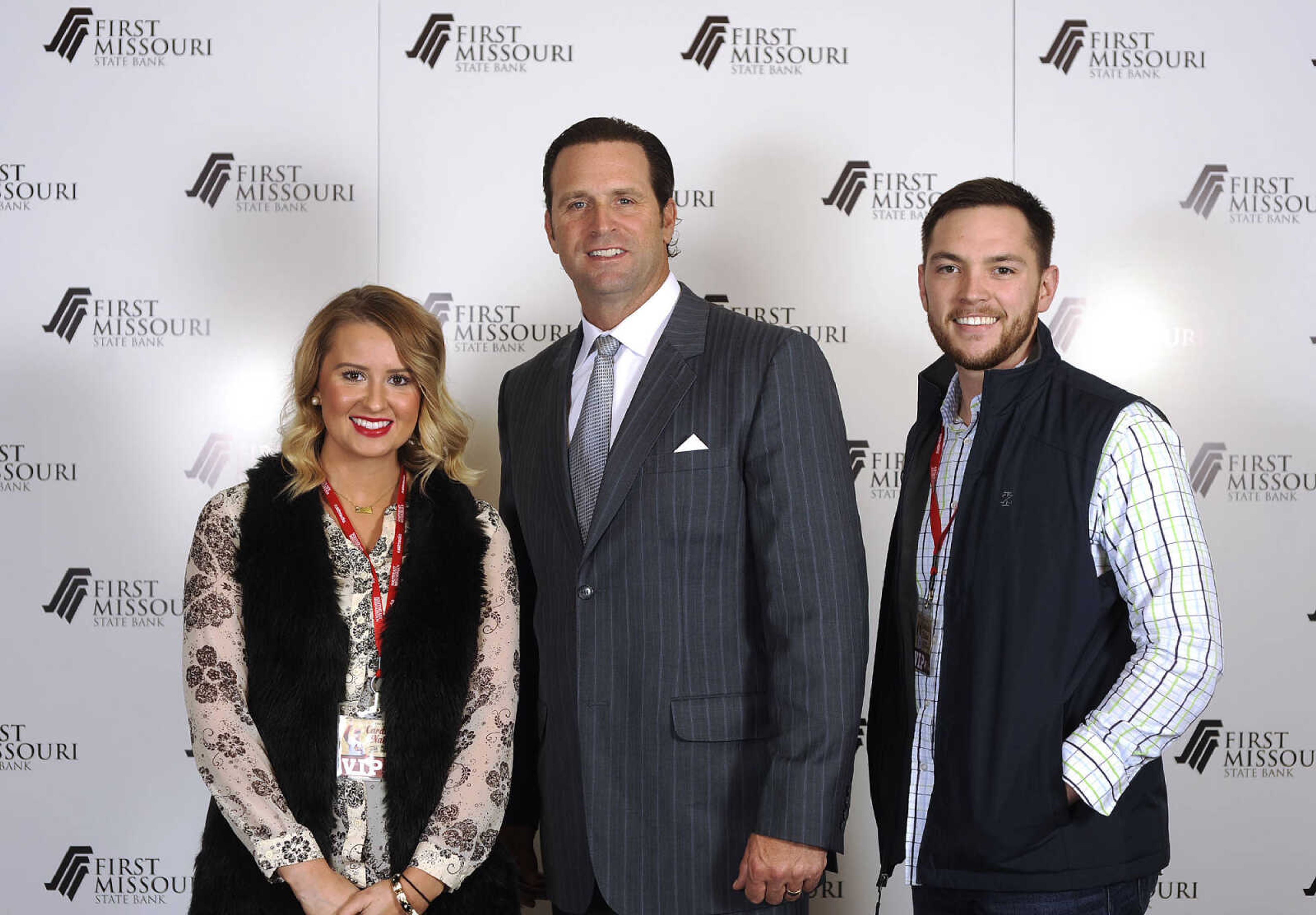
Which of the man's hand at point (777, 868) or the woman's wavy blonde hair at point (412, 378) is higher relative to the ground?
the woman's wavy blonde hair at point (412, 378)

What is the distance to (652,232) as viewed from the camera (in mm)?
2260

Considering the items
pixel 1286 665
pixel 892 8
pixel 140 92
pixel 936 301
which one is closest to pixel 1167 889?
pixel 1286 665

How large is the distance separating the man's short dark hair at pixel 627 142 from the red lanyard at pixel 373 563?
74 cm

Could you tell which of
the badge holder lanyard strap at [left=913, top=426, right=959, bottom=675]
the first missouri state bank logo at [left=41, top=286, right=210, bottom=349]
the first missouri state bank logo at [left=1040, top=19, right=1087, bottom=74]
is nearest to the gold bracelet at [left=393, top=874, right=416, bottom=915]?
the badge holder lanyard strap at [left=913, top=426, right=959, bottom=675]

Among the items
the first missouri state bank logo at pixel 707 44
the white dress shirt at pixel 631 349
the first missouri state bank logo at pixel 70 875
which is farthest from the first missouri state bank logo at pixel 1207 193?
the first missouri state bank logo at pixel 70 875

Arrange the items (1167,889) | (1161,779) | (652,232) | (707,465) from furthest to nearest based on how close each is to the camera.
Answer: (1167,889) → (652,232) → (707,465) → (1161,779)

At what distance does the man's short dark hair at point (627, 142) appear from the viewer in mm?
2299

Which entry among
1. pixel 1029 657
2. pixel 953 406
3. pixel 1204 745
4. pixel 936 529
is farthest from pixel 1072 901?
pixel 1204 745

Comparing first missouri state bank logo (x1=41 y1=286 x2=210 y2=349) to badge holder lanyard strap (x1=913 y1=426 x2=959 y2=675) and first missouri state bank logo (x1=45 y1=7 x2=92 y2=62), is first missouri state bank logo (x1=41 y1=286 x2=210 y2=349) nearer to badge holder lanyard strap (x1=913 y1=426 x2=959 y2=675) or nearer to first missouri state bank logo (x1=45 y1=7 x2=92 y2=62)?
first missouri state bank logo (x1=45 y1=7 x2=92 y2=62)

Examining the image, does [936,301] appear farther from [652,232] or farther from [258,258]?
[258,258]

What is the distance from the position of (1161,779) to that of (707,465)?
94cm

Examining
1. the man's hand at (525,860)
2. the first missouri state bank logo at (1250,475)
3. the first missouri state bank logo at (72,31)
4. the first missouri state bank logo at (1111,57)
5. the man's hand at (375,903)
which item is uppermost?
the first missouri state bank logo at (72,31)

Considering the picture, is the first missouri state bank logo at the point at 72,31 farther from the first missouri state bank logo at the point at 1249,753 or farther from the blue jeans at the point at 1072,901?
the first missouri state bank logo at the point at 1249,753

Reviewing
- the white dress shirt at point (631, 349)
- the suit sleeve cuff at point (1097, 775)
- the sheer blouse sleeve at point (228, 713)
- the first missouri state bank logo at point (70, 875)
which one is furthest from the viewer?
the first missouri state bank logo at point (70, 875)
